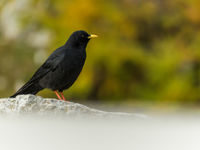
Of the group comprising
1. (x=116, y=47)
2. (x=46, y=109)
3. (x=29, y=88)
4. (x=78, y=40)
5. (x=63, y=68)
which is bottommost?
(x=46, y=109)

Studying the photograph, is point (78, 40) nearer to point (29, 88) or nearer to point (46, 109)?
point (29, 88)

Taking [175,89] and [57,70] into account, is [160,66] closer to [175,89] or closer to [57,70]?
[175,89]

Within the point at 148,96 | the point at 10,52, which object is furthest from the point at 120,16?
the point at 10,52

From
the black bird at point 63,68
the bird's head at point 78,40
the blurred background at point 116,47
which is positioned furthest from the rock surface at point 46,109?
the blurred background at point 116,47

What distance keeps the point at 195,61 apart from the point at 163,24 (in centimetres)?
200

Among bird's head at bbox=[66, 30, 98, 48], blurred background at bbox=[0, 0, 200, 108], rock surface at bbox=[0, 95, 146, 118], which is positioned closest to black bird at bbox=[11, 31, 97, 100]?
bird's head at bbox=[66, 30, 98, 48]

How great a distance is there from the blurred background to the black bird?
7.35 m

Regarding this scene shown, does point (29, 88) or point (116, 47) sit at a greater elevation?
point (116, 47)

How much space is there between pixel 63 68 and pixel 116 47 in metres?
8.40

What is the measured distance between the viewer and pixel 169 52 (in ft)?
42.6

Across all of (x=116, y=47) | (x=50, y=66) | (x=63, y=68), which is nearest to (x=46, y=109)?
(x=63, y=68)

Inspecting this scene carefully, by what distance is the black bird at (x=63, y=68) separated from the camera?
14.9ft

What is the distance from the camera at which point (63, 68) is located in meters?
4.58

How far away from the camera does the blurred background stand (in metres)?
12.7
